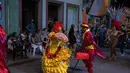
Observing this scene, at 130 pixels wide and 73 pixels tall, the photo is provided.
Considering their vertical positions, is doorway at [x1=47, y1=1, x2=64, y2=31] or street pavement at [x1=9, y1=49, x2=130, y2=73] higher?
doorway at [x1=47, y1=1, x2=64, y2=31]

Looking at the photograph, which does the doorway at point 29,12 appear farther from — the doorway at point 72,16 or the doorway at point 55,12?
the doorway at point 72,16

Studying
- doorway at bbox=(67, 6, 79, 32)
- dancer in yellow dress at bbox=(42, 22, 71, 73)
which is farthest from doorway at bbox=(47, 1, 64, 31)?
dancer in yellow dress at bbox=(42, 22, 71, 73)

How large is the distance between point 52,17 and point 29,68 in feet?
32.0

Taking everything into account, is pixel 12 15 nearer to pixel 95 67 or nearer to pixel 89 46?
pixel 95 67

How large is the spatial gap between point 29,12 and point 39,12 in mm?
578

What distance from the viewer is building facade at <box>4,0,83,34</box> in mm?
16703

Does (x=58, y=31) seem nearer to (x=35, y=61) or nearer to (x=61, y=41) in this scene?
(x=61, y=41)

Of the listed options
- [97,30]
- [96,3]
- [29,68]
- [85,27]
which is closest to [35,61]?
[29,68]

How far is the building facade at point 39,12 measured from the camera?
16.7 metres

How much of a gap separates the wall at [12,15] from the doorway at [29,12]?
1.50 metres

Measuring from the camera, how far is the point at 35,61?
14188 mm

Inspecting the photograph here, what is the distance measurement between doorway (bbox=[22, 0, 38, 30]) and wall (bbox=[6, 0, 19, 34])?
1.50m

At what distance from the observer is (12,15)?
16.8 m

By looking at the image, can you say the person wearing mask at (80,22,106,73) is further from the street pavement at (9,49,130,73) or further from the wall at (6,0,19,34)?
the wall at (6,0,19,34)
